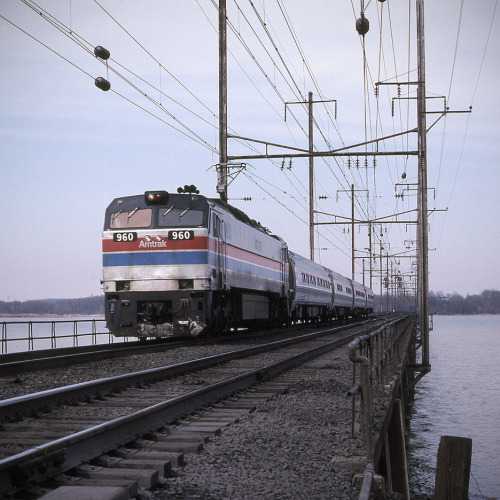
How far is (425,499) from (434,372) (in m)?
32.8

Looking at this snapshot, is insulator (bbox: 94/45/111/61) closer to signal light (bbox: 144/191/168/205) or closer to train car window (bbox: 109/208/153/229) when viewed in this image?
signal light (bbox: 144/191/168/205)

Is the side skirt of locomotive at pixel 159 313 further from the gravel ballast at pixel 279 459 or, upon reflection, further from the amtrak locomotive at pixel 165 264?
the gravel ballast at pixel 279 459

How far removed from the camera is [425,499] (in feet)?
36.9

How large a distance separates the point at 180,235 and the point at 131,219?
1505 millimetres

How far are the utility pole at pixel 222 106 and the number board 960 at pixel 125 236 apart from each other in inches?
278

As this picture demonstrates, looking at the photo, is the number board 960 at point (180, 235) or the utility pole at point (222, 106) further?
the utility pole at point (222, 106)

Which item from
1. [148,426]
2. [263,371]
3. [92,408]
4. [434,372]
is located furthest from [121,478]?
[434,372]

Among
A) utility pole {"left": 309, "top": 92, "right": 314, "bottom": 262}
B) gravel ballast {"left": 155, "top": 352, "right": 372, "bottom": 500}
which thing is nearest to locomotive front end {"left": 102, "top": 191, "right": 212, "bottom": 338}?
gravel ballast {"left": 155, "top": 352, "right": 372, "bottom": 500}

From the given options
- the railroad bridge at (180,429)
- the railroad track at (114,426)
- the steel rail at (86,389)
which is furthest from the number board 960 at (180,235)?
the railroad track at (114,426)

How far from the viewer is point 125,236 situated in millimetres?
18922

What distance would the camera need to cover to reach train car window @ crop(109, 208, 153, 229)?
19078mm

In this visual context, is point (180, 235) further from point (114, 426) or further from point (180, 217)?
point (114, 426)

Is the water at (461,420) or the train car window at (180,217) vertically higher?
the train car window at (180,217)

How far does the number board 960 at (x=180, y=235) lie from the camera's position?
1859cm
